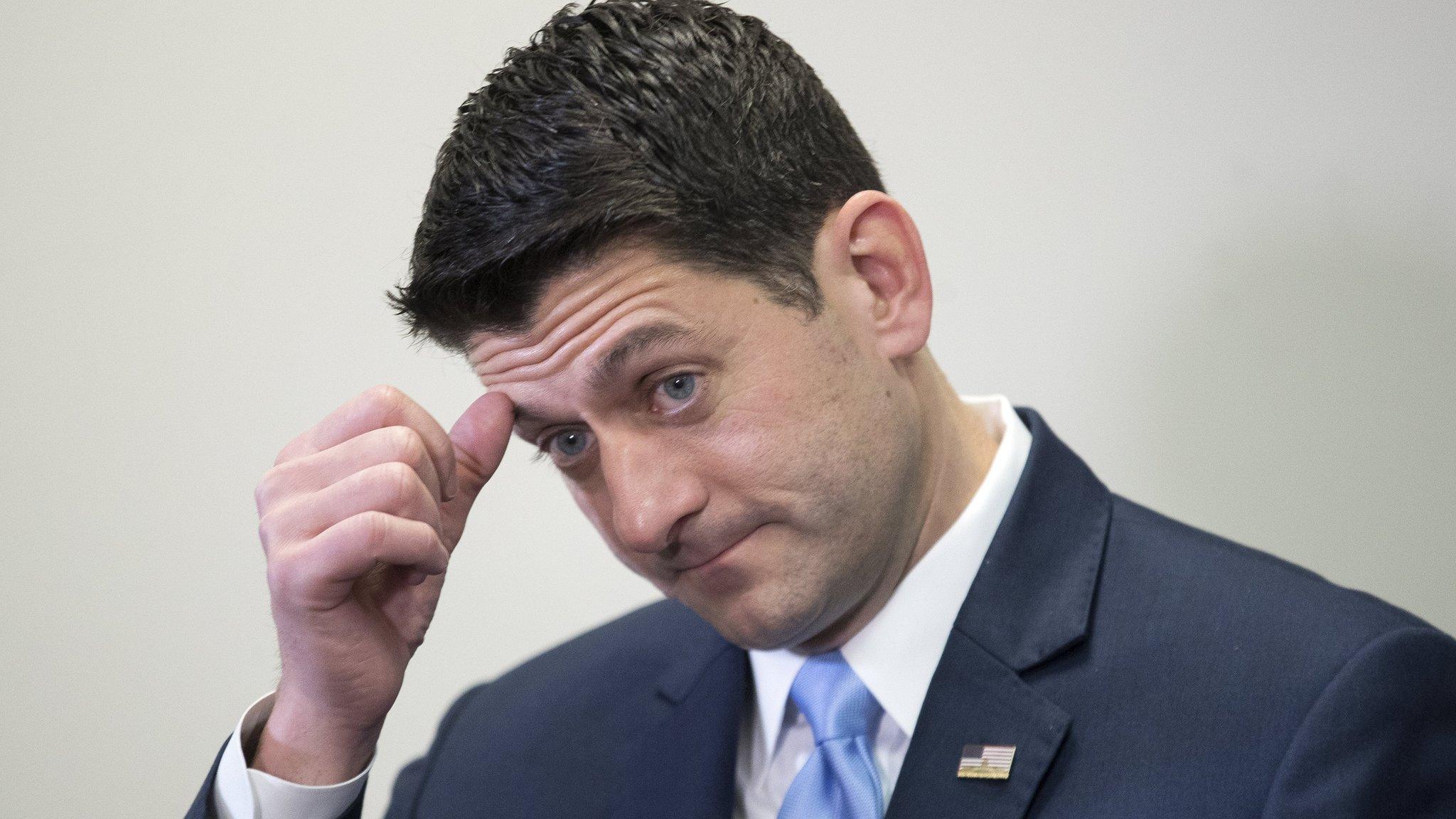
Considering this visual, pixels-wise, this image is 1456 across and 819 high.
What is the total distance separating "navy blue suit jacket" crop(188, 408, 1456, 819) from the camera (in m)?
1.46

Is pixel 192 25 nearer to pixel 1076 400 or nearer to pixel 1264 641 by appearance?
pixel 1076 400

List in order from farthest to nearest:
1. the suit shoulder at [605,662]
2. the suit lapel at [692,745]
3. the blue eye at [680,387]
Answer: the suit shoulder at [605,662] < the suit lapel at [692,745] < the blue eye at [680,387]

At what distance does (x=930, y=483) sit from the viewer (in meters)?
1.72

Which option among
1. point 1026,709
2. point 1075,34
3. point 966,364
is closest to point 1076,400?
point 966,364

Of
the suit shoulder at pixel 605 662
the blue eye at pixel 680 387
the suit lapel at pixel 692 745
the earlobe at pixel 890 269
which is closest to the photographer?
the blue eye at pixel 680 387

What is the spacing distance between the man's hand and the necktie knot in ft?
1.61

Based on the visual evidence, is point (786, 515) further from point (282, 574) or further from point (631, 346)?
point (282, 574)

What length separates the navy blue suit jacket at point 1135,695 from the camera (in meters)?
1.46

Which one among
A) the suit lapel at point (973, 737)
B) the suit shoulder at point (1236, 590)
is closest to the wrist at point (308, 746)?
the suit lapel at point (973, 737)

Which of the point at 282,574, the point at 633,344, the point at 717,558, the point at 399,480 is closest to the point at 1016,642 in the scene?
the point at 717,558

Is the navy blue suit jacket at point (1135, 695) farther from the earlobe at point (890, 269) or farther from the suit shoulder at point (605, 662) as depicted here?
the earlobe at point (890, 269)

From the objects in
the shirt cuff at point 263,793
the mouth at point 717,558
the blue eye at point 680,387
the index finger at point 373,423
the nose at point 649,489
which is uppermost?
the index finger at point 373,423

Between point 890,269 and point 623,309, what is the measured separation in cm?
37

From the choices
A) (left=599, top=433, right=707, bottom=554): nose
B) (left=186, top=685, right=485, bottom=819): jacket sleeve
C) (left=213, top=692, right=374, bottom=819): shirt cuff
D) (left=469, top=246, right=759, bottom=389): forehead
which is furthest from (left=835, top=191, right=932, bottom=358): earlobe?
(left=186, top=685, right=485, bottom=819): jacket sleeve
